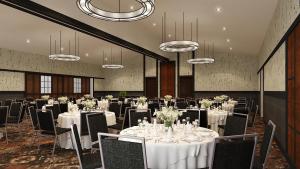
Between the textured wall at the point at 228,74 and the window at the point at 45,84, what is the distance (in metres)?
9.21

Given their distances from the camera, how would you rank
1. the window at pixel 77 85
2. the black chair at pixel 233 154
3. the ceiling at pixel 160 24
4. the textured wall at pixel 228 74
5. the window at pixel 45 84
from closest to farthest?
1. the black chair at pixel 233 154
2. the ceiling at pixel 160 24
3. the window at pixel 45 84
4. the textured wall at pixel 228 74
5. the window at pixel 77 85

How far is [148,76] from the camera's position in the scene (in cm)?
1878

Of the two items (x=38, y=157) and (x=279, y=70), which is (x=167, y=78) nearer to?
(x=279, y=70)

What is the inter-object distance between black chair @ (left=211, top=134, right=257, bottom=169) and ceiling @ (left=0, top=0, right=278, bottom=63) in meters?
5.29

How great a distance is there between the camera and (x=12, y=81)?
13328mm

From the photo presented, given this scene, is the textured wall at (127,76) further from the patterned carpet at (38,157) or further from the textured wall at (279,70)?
the patterned carpet at (38,157)

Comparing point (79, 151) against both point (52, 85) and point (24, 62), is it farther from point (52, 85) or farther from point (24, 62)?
point (52, 85)

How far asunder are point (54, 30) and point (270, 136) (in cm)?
950

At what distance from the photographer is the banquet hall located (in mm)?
3271

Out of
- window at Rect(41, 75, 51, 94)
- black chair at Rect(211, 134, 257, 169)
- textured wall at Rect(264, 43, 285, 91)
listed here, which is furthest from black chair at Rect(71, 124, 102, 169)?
window at Rect(41, 75, 51, 94)

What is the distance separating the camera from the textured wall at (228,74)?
53.2ft

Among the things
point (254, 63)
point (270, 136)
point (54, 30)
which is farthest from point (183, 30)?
point (270, 136)

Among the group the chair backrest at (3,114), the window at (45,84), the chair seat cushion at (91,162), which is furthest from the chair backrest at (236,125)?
the window at (45,84)

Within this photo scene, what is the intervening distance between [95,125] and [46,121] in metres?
1.52
